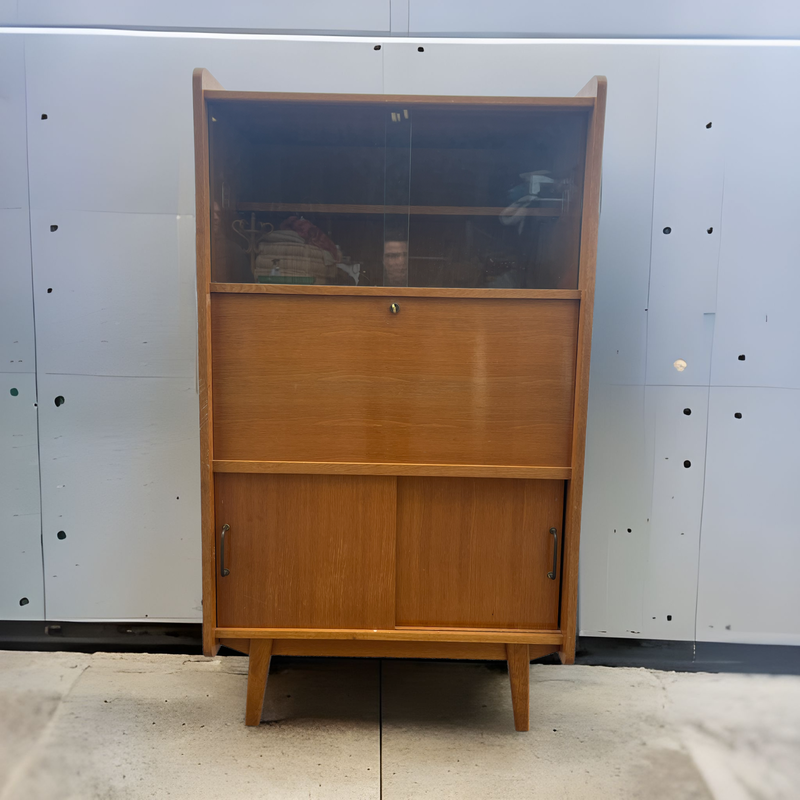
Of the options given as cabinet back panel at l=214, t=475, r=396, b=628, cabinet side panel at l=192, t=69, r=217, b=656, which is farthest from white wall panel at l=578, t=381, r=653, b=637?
cabinet side panel at l=192, t=69, r=217, b=656

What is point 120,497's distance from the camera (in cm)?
182

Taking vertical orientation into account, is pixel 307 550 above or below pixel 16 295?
below

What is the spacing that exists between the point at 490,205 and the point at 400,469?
2.34ft

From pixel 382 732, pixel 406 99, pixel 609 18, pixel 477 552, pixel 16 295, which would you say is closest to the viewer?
pixel 406 99

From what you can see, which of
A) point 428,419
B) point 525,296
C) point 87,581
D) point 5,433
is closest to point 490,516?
point 428,419

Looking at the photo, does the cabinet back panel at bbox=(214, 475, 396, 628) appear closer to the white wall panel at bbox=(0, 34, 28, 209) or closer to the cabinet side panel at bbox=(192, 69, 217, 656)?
the cabinet side panel at bbox=(192, 69, 217, 656)

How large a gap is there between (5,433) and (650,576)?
2.18 metres

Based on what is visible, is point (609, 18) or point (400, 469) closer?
point (400, 469)

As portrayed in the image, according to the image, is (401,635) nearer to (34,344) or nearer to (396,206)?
(396,206)

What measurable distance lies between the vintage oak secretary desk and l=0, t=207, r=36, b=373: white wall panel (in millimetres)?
863

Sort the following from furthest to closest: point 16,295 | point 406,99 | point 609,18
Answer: point 16,295, point 609,18, point 406,99

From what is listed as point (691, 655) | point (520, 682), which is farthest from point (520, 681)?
point (691, 655)

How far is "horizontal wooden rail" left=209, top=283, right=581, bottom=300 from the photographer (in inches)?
50.5

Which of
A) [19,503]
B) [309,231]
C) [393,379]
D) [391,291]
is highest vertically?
[309,231]
